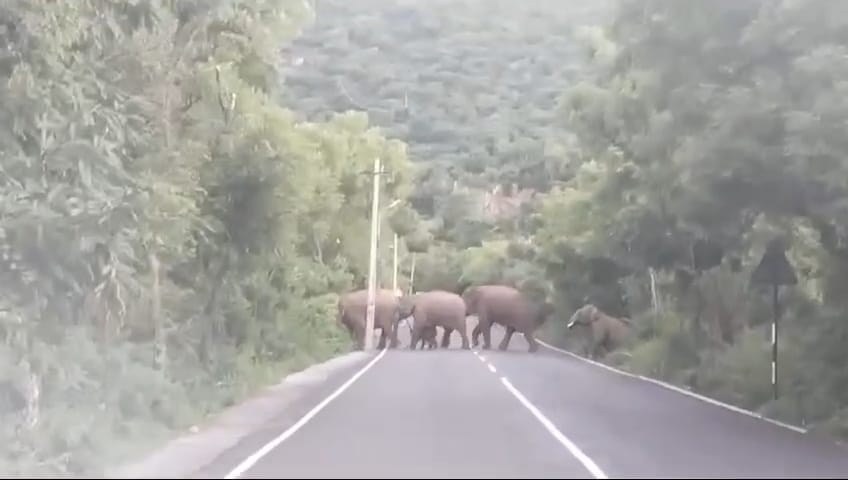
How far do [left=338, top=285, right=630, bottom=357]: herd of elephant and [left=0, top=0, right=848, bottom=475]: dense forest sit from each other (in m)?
8.35

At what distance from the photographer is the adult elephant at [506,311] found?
62969 mm

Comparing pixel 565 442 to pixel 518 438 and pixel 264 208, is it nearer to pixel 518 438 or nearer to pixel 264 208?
pixel 518 438

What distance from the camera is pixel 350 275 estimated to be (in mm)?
62219

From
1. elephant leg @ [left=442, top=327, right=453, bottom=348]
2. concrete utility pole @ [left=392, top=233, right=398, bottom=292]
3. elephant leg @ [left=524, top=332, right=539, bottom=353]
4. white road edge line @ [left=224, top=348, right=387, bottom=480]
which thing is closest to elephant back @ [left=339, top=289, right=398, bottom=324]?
elephant leg @ [left=442, top=327, right=453, bottom=348]

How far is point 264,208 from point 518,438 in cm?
1085

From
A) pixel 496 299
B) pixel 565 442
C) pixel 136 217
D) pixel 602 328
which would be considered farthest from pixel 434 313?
pixel 565 442

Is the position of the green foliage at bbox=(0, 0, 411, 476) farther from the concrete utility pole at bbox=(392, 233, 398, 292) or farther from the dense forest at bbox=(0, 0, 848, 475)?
the concrete utility pole at bbox=(392, 233, 398, 292)

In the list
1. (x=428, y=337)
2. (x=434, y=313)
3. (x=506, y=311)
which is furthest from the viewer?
(x=428, y=337)

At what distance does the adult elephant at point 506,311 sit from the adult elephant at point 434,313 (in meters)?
0.86

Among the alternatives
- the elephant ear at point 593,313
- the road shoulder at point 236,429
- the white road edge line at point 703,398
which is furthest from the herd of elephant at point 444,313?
the road shoulder at point 236,429

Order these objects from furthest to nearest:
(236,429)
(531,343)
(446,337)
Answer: (446,337), (531,343), (236,429)

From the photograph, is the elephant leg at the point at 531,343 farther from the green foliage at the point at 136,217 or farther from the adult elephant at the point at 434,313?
the green foliage at the point at 136,217

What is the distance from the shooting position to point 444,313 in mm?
64688

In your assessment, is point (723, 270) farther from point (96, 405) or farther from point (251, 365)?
point (96, 405)
